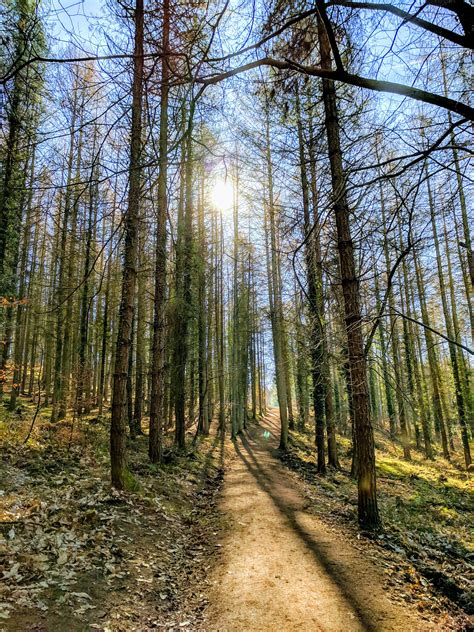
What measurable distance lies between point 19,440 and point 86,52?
8.43 m

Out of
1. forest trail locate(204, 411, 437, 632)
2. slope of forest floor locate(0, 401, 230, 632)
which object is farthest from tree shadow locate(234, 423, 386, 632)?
slope of forest floor locate(0, 401, 230, 632)

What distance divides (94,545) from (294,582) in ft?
7.92

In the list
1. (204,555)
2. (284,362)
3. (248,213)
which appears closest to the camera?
(204,555)

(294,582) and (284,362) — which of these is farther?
(284,362)

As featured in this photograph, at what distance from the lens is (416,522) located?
259 inches

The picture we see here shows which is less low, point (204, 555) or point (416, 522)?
point (204, 555)

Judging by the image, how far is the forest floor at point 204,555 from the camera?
3242mm

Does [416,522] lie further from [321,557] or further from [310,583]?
[310,583]

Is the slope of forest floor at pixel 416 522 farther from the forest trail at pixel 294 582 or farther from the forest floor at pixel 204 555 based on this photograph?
the forest trail at pixel 294 582

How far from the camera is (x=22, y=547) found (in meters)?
3.64

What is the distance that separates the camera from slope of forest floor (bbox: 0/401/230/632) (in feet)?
10.2

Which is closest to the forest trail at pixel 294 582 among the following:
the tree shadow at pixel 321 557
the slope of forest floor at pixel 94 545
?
the tree shadow at pixel 321 557

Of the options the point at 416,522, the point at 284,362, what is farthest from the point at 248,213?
the point at 416,522

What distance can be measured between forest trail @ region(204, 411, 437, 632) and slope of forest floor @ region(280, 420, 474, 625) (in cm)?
38
